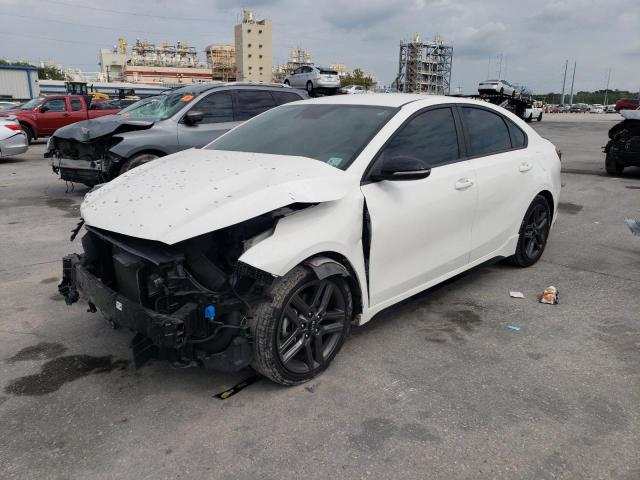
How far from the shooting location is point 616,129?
452 inches

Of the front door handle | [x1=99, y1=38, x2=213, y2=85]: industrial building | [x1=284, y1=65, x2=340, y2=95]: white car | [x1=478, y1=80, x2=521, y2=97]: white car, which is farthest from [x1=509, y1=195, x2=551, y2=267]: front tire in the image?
[x1=99, y1=38, x2=213, y2=85]: industrial building

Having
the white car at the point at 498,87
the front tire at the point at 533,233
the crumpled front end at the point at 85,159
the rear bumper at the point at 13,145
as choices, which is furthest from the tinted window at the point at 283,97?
the white car at the point at 498,87

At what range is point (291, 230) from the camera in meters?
2.91

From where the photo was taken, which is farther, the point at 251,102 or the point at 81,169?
the point at 251,102

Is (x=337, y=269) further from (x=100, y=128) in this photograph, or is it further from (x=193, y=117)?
(x=100, y=128)

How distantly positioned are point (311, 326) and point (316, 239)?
1.76 feet

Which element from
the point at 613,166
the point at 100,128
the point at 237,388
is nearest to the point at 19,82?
the point at 100,128

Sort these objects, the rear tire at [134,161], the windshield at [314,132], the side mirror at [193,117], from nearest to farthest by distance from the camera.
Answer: the windshield at [314,132]
the side mirror at [193,117]
the rear tire at [134,161]

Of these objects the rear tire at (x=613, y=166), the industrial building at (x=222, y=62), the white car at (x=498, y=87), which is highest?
the industrial building at (x=222, y=62)

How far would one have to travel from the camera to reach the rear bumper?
503 inches

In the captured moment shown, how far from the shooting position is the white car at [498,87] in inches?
1320

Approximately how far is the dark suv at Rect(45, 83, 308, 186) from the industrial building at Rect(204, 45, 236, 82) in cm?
13377

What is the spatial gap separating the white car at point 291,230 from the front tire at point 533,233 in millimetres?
737

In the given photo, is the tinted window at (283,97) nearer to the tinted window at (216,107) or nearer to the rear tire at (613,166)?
the tinted window at (216,107)
